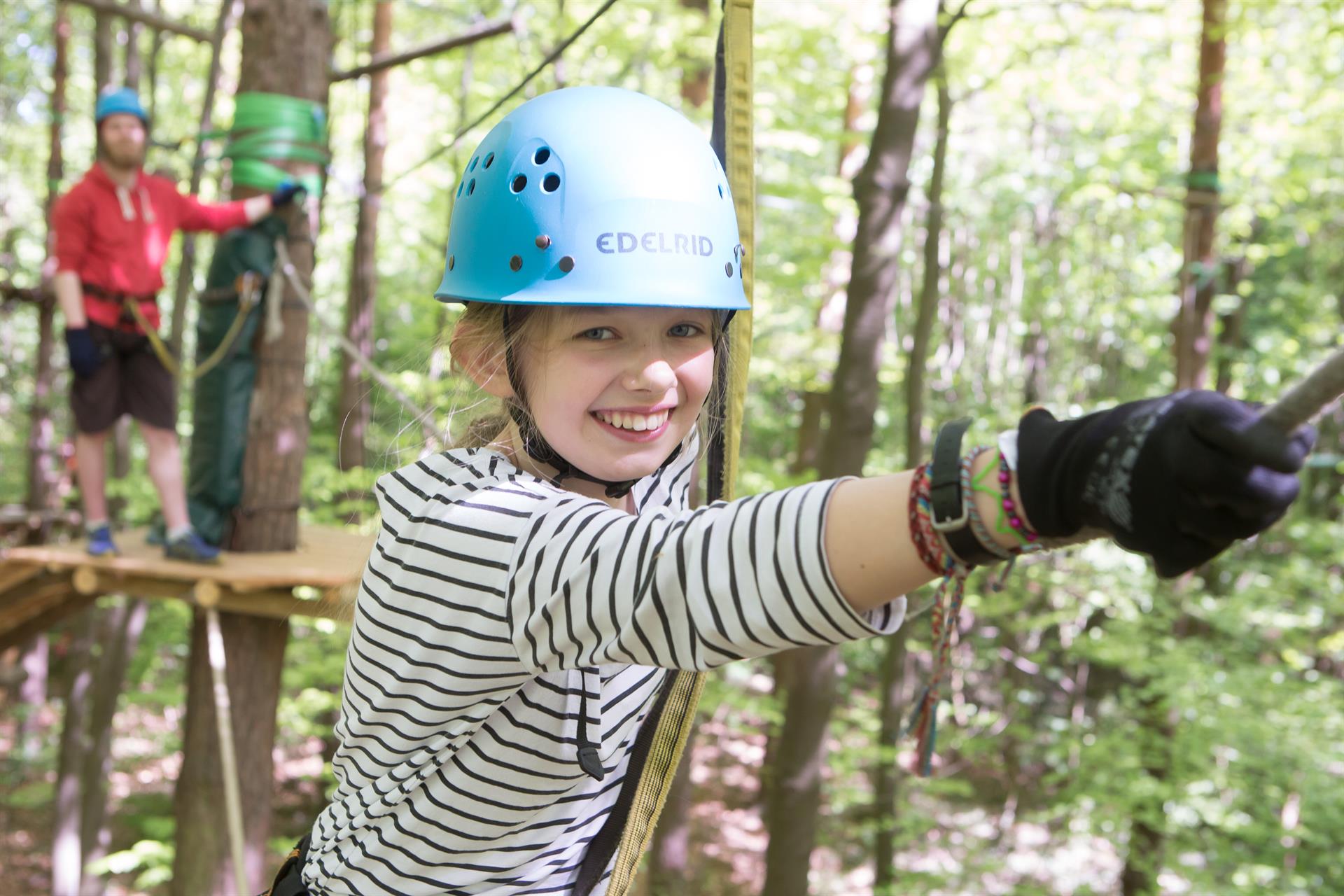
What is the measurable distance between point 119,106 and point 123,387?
1.12m

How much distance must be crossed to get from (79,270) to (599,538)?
3954 mm

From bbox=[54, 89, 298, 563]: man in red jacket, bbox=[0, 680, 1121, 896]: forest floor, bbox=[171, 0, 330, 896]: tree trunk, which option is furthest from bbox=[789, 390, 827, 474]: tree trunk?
bbox=[54, 89, 298, 563]: man in red jacket

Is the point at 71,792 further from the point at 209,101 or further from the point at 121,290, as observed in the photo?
the point at 209,101

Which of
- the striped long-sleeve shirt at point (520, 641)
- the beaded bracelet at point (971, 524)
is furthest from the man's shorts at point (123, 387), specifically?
the beaded bracelet at point (971, 524)

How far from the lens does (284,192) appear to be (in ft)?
14.0

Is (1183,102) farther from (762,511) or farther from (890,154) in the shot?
(762,511)

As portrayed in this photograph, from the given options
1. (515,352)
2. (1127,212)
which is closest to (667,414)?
(515,352)

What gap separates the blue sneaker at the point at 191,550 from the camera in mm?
4211

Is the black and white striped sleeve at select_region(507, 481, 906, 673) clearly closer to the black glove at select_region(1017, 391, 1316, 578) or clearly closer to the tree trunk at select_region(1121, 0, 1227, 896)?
the black glove at select_region(1017, 391, 1316, 578)

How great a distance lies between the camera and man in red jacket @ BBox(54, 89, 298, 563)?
13.6 feet

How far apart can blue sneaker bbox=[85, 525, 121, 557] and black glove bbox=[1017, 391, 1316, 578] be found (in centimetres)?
430

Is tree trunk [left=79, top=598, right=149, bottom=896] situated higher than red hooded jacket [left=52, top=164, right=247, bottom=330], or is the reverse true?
red hooded jacket [left=52, top=164, right=247, bottom=330]

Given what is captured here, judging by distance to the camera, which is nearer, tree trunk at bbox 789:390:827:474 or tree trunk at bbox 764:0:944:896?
tree trunk at bbox 764:0:944:896

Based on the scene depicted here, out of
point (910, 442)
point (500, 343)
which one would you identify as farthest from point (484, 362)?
point (910, 442)
